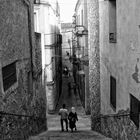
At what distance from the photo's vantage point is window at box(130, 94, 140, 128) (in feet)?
22.4

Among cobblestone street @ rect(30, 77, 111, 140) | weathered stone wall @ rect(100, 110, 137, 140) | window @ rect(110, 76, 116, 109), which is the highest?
window @ rect(110, 76, 116, 109)

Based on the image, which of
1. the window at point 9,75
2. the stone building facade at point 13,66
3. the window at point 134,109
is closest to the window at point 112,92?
the window at point 134,109

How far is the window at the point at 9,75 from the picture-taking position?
7152 millimetres

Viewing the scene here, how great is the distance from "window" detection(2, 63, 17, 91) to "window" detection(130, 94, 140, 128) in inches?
126

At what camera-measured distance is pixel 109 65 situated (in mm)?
10695

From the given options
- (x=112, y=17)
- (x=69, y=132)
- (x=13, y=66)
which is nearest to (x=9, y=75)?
(x=13, y=66)

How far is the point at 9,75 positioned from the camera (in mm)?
7684

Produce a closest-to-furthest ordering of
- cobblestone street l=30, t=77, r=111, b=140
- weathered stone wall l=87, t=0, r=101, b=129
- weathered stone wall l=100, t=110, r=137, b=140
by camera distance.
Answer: weathered stone wall l=100, t=110, r=137, b=140 → cobblestone street l=30, t=77, r=111, b=140 → weathered stone wall l=87, t=0, r=101, b=129

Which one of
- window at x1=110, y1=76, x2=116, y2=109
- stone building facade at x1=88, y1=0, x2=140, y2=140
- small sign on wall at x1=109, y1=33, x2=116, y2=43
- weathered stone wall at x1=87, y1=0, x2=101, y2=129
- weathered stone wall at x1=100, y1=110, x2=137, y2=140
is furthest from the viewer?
weathered stone wall at x1=87, y1=0, x2=101, y2=129

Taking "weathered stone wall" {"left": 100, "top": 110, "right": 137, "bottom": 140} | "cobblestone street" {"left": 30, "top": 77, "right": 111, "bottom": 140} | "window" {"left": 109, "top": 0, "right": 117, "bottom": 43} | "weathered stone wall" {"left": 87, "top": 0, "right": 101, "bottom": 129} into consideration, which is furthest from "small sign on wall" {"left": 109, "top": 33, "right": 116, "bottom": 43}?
"weathered stone wall" {"left": 87, "top": 0, "right": 101, "bottom": 129}

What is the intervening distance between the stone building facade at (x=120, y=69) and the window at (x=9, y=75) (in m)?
3.16

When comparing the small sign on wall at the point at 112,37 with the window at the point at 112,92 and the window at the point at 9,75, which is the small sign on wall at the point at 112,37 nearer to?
the window at the point at 112,92

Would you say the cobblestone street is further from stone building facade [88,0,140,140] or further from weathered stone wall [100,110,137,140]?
stone building facade [88,0,140,140]

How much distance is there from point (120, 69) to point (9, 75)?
3308 millimetres
